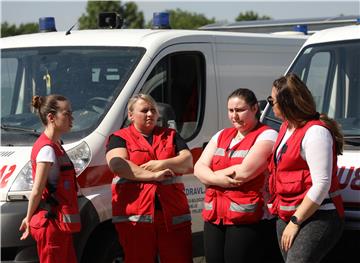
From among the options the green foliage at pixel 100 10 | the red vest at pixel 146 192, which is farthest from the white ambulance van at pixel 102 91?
the green foliage at pixel 100 10

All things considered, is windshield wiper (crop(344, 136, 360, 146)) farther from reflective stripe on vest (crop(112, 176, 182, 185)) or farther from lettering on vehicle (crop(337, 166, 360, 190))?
reflective stripe on vest (crop(112, 176, 182, 185))

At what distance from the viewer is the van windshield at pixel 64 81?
6086 mm

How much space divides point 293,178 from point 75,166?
181 centimetres

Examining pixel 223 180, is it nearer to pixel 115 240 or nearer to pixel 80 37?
pixel 115 240

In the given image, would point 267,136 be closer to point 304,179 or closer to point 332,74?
point 304,179

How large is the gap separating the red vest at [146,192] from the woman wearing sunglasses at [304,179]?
0.90 m

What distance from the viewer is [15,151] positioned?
582cm

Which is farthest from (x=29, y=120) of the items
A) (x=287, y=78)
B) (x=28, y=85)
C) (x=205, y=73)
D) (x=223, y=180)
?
(x=287, y=78)

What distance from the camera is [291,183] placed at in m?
4.52

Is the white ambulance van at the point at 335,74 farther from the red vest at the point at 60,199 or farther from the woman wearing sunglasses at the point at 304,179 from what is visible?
the red vest at the point at 60,199

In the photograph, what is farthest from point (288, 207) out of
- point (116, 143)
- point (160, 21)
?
point (160, 21)

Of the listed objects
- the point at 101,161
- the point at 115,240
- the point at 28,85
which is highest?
the point at 28,85

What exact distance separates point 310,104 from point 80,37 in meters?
2.73

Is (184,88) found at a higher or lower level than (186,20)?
higher
